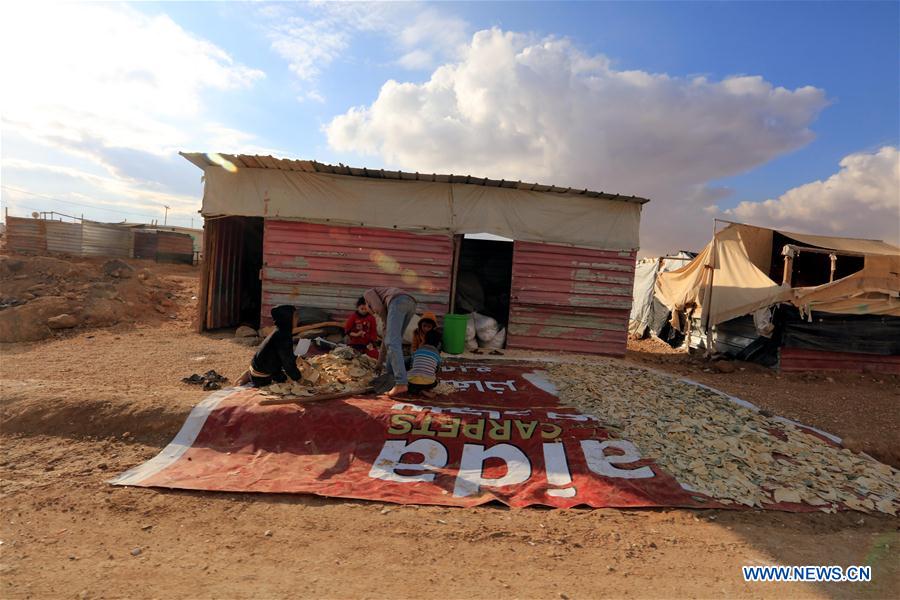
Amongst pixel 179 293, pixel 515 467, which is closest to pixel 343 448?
pixel 515 467

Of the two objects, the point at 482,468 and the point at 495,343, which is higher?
the point at 495,343

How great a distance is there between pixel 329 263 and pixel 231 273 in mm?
3308

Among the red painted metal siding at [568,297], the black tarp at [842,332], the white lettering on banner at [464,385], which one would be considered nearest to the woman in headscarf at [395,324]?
the white lettering on banner at [464,385]

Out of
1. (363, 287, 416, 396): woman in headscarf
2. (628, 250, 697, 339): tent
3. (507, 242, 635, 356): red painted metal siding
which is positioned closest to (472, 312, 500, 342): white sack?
(507, 242, 635, 356): red painted metal siding

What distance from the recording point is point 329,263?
9.10 metres

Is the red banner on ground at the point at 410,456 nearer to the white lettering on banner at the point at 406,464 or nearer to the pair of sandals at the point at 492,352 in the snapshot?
the white lettering on banner at the point at 406,464

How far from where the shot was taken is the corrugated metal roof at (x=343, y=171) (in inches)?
337

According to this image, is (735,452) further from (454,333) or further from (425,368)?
(454,333)

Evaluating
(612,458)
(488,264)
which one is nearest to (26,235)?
(488,264)

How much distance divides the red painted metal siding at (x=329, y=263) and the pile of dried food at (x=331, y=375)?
9.31ft

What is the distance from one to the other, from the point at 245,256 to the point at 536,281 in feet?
24.7

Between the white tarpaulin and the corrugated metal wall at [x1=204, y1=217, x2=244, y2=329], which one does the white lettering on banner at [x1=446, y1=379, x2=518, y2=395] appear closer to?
the white tarpaulin

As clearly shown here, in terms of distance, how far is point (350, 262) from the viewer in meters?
9.10

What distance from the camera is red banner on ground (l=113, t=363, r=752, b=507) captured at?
3586mm
